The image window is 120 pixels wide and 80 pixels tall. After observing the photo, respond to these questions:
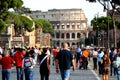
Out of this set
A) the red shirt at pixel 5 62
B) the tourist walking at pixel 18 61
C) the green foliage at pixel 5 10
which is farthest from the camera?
the green foliage at pixel 5 10

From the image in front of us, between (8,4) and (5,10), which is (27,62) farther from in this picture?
(8,4)

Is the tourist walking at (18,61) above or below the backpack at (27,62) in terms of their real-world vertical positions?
below

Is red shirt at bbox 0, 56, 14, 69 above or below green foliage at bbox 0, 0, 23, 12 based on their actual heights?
below

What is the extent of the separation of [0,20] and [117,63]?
3882cm

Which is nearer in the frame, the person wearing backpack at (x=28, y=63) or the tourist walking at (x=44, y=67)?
the person wearing backpack at (x=28, y=63)

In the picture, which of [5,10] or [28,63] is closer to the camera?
[28,63]

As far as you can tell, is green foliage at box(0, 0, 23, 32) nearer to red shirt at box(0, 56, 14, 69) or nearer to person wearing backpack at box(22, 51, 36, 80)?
red shirt at box(0, 56, 14, 69)

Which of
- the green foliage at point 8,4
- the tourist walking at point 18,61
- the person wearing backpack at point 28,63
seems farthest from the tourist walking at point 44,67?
the green foliage at point 8,4

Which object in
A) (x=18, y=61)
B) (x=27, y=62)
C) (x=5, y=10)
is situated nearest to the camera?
(x=27, y=62)

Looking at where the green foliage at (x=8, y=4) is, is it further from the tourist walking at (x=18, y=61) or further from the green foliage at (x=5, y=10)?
the tourist walking at (x=18, y=61)

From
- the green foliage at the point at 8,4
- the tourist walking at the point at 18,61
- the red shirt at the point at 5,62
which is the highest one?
the green foliage at the point at 8,4

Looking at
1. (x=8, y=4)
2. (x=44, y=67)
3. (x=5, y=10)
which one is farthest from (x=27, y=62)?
(x=8, y=4)

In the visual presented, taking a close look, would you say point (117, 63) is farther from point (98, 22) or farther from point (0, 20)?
point (98, 22)

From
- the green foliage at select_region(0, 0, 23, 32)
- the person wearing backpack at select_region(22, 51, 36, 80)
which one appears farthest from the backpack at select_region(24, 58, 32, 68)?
the green foliage at select_region(0, 0, 23, 32)
